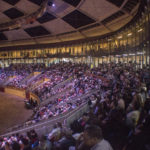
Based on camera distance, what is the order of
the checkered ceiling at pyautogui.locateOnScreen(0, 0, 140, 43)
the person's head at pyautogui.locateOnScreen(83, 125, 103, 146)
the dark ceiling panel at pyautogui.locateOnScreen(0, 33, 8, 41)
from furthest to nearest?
the dark ceiling panel at pyautogui.locateOnScreen(0, 33, 8, 41)
the checkered ceiling at pyautogui.locateOnScreen(0, 0, 140, 43)
the person's head at pyautogui.locateOnScreen(83, 125, 103, 146)

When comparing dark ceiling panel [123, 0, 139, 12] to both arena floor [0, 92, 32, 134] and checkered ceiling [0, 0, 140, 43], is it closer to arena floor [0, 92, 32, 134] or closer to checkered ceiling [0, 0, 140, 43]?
checkered ceiling [0, 0, 140, 43]

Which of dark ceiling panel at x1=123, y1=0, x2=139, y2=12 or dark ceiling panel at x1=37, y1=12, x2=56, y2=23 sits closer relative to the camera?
dark ceiling panel at x1=123, y1=0, x2=139, y2=12

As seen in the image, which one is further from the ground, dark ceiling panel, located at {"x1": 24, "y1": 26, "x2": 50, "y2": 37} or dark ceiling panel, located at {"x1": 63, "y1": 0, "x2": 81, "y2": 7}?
dark ceiling panel, located at {"x1": 63, "y1": 0, "x2": 81, "y2": 7}

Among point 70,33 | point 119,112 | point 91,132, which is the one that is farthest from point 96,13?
point 91,132

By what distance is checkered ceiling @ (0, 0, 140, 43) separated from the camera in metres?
20.1

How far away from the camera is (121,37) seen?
2280 cm

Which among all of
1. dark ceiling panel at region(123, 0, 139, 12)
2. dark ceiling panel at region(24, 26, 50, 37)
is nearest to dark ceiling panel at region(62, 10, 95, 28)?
dark ceiling panel at region(24, 26, 50, 37)

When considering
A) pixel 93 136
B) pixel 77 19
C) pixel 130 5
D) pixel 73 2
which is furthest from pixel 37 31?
pixel 93 136

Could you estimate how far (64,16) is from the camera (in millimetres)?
26141

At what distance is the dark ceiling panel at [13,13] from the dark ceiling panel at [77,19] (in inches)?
296

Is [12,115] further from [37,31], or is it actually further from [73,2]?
[37,31]

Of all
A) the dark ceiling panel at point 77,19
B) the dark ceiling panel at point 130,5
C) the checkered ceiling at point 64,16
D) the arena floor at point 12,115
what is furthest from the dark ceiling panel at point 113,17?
the arena floor at point 12,115

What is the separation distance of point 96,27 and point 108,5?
774cm

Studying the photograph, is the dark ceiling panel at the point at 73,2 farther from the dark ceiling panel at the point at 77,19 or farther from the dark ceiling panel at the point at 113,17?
the dark ceiling panel at the point at 113,17
